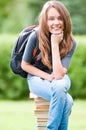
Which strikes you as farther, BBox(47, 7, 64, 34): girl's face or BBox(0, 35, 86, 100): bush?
BBox(0, 35, 86, 100): bush

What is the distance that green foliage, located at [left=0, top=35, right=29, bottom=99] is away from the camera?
1215 cm

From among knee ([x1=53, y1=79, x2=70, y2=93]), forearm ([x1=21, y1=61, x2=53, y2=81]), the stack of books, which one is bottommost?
the stack of books

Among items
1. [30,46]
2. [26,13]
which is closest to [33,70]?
[30,46]

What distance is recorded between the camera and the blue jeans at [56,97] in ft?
19.5

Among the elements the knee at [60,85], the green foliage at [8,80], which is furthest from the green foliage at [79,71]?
the knee at [60,85]

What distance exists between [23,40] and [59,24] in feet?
1.28

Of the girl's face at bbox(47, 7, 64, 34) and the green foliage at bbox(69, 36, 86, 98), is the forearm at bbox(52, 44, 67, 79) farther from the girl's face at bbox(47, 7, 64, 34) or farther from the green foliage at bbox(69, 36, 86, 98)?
the green foliage at bbox(69, 36, 86, 98)

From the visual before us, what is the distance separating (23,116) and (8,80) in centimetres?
268

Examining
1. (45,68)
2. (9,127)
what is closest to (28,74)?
(45,68)

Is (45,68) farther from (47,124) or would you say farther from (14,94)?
(14,94)

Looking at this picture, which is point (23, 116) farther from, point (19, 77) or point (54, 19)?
point (54, 19)

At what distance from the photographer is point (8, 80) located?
40.4ft

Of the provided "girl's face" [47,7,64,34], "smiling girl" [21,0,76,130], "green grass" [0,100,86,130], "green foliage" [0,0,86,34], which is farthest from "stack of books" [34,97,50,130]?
"green foliage" [0,0,86,34]

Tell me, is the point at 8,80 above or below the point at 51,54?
below
